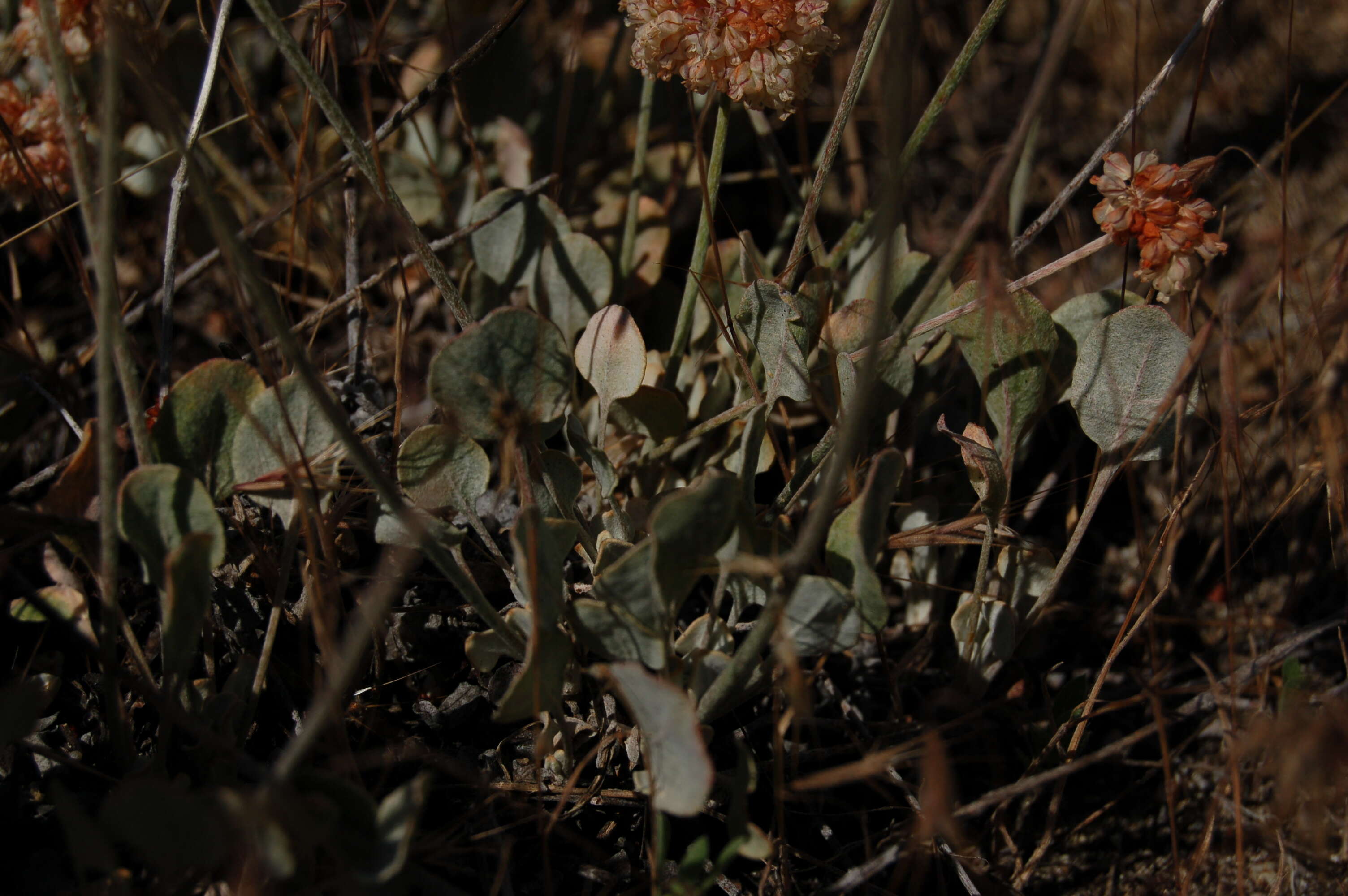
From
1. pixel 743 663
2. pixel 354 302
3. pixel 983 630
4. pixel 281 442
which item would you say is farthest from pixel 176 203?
pixel 983 630

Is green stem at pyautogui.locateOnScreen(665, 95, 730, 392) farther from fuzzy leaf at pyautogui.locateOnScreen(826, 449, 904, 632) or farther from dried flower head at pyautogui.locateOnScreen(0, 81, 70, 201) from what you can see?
dried flower head at pyautogui.locateOnScreen(0, 81, 70, 201)

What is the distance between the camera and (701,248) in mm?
1141

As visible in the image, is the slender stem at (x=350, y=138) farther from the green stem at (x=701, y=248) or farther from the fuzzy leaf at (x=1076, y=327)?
the fuzzy leaf at (x=1076, y=327)

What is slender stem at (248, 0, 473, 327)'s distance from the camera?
2.64 feet

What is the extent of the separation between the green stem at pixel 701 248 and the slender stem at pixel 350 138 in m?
0.28

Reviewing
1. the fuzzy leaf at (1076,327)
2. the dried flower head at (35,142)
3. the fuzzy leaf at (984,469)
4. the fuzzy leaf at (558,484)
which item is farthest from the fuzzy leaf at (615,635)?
the dried flower head at (35,142)

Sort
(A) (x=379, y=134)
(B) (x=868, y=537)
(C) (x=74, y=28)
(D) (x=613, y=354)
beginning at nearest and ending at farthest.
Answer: (B) (x=868, y=537) → (D) (x=613, y=354) → (A) (x=379, y=134) → (C) (x=74, y=28)

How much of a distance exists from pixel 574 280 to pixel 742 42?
45 centimetres

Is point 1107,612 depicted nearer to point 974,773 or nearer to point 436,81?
point 974,773

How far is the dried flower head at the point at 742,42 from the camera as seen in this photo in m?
0.96

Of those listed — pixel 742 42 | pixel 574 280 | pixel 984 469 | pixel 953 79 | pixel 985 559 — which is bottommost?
pixel 985 559

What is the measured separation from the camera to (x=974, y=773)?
47.4 inches

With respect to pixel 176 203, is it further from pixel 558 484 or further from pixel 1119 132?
pixel 1119 132

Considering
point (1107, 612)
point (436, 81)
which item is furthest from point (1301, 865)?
point (436, 81)
